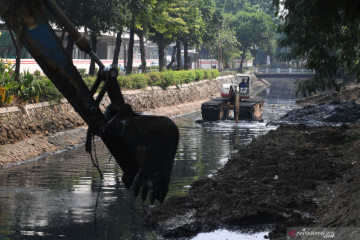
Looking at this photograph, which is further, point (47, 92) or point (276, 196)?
point (47, 92)

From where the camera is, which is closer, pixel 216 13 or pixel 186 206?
pixel 186 206

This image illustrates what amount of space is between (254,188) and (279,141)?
8995 mm

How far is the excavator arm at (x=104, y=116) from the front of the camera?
7.28 meters

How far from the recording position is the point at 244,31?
343ft

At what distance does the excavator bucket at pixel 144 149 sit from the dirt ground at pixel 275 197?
3.46 metres

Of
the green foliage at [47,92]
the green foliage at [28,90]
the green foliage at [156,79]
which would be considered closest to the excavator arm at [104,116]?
the green foliage at [28,90]

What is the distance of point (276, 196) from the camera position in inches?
493

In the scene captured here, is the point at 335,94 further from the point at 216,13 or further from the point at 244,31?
the point at 244,31

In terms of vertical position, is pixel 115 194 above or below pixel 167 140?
below

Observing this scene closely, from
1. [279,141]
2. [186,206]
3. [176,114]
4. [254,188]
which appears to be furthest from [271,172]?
[176,114]

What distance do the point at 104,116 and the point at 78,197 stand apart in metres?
8.04

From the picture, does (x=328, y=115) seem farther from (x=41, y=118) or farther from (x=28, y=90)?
(x=28, y=90)

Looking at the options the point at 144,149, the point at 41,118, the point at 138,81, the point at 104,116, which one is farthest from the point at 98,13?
the point at 144,149

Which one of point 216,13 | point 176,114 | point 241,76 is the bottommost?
point 176,114
